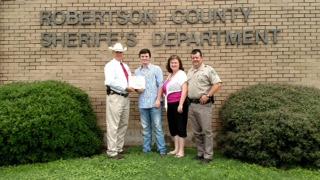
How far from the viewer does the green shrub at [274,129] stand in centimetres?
712

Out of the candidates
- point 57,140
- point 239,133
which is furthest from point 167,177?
point 57,140

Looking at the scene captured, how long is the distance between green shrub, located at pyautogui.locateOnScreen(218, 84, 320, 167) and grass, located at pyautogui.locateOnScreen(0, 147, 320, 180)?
0.63 ft

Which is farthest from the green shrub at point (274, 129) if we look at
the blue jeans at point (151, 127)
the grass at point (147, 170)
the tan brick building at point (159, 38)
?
the blue jeans at point (151, 127)

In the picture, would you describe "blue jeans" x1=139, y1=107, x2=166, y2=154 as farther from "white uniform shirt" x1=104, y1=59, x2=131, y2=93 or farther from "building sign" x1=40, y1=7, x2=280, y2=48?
"building sign" x1=40, y1=7, x2=280, y2=48

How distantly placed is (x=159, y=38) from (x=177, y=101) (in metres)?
1.89

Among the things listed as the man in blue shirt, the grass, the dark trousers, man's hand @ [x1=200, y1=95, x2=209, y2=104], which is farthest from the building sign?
the grass

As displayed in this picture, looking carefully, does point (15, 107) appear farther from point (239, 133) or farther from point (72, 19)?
point (239, 133)

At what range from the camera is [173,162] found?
735cm

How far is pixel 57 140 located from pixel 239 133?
9.88 ft

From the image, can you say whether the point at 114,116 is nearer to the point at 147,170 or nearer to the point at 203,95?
the point at 147,170

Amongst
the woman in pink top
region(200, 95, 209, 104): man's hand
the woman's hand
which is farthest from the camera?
the woman's hand

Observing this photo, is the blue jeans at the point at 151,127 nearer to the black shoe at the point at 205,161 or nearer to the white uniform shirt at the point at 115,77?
the white uniform shirt at the point at 115,77

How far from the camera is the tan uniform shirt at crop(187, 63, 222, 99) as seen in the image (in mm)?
7336

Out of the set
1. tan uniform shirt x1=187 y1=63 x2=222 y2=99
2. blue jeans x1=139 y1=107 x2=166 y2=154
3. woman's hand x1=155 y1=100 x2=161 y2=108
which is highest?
A: tan uniform shirt x1=187 y1=63 x2=222 y2=99
